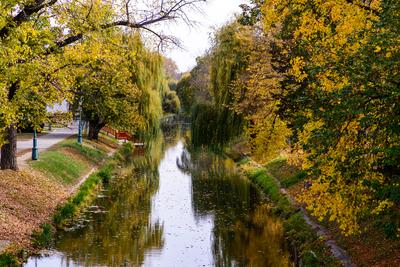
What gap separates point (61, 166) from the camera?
2608cm

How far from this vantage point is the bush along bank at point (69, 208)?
1391 centimetres

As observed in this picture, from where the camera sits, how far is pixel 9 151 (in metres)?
20.5

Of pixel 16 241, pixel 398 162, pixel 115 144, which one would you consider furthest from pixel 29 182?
pixel 115 144

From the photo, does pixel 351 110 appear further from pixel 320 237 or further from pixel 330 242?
pixel 320 237

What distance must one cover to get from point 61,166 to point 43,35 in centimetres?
1243

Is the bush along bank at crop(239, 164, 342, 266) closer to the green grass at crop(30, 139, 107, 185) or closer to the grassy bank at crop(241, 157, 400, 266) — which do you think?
the grassy bank at crop(241, 157, 400, 266)

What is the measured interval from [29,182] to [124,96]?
635 inches

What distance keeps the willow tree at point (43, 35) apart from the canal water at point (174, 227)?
4.13 meters

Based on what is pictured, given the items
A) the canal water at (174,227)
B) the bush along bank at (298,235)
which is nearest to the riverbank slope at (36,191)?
the canal water at (174,227)

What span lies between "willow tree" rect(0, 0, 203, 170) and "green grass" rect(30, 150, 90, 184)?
6.25 meters

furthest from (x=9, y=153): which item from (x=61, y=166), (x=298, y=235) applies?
(x=298, y=235)

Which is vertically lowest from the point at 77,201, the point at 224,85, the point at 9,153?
the point at 77,201

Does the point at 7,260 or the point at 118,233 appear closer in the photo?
the point at 7,260

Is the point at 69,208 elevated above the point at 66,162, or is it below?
below
